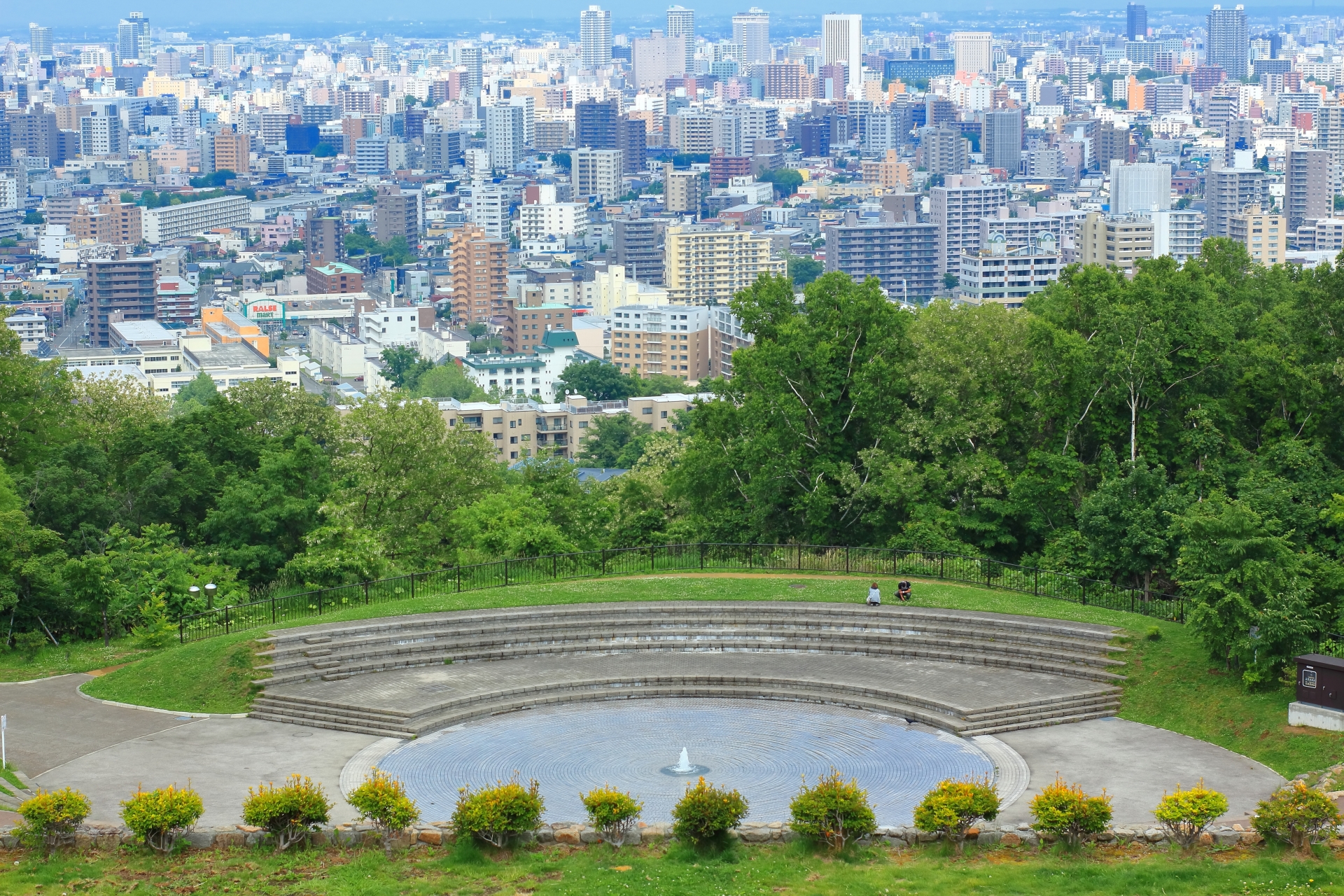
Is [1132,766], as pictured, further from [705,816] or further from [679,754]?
[705,816]

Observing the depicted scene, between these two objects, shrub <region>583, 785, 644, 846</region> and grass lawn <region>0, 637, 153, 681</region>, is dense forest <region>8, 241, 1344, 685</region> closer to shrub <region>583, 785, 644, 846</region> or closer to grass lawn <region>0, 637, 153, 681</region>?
grass lawn <region>0, 637, 153, 681</region>

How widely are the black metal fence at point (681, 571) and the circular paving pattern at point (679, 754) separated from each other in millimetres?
7158

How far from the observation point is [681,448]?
63375 mm

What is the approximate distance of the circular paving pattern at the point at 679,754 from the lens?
25.1m

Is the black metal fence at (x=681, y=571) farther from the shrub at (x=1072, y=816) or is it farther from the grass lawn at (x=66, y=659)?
the shrub at (x=1072, y=816)

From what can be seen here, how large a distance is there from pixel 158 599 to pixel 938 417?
18464 millimetres

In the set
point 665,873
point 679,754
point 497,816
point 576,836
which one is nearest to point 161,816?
point 497,816

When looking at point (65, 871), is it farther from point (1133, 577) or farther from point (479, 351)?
point (479, 351)

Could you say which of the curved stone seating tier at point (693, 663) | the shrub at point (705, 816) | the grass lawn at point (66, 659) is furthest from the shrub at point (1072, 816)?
the grass lawn at point (66, 659)

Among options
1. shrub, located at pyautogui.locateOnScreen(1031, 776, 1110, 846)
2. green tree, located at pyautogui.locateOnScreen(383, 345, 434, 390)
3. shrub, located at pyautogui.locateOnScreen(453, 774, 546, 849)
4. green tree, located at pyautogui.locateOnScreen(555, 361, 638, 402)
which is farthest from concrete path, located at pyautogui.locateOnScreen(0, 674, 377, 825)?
green tree, located at pyautogui.locateOnScreen(383, 345, 434, 390)

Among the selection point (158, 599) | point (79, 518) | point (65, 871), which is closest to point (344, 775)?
point (65, 871)

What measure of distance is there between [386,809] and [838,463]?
72.4 ft

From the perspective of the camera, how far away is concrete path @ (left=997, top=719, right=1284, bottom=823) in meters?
24.1

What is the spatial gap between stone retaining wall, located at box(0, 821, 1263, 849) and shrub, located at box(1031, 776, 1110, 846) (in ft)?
0.79
